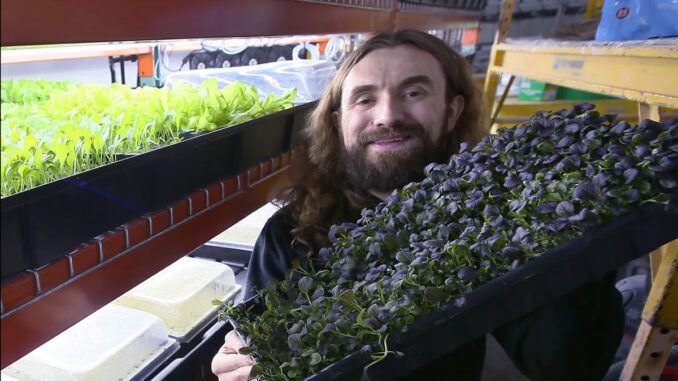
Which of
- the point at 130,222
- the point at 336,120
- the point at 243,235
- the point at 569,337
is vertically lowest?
the point at 243,235

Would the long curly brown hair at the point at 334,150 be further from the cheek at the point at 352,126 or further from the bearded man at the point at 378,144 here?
the cheek at the point at 352,126

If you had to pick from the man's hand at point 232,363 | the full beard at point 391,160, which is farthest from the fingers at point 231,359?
the full beard at point 391,160

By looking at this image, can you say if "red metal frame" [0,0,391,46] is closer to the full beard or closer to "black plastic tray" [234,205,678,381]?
the full beard

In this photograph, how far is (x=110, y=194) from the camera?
84cm

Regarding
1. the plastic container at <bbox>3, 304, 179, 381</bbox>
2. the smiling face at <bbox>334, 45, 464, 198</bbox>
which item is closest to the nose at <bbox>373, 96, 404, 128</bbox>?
the smiling face at <bbox>334, 45, 464, 198</bbox>

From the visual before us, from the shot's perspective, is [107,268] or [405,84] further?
[405,84]

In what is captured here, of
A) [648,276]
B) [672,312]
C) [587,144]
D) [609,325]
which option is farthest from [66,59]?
[648,276]

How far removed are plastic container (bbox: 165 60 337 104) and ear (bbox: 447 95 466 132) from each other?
0.56 m

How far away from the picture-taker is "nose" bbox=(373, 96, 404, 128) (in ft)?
4.11

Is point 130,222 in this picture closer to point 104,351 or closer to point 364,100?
point 104,351

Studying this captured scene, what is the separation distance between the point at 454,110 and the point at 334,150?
388 mm

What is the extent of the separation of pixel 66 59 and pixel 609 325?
1.29 meters

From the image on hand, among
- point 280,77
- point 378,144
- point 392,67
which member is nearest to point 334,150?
point 378,144

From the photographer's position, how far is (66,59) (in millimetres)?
1116
